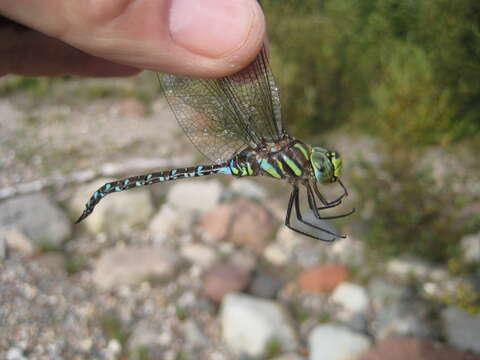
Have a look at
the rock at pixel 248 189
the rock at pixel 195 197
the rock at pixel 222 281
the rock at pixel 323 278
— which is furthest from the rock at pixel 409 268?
the rock at pixel 195 197

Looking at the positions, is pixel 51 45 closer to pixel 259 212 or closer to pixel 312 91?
pixel 259 212

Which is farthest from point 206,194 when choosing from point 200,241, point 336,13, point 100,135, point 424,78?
point 336,13

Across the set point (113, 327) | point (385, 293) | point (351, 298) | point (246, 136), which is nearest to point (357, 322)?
point (351, 298)

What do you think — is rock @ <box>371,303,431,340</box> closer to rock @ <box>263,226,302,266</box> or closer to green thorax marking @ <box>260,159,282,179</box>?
rock @ <box>263,226,302,266</box>

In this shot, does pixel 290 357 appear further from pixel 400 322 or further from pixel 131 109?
pixel 131 109

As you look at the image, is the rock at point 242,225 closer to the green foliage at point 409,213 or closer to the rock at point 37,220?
the green foliage at point 409,213

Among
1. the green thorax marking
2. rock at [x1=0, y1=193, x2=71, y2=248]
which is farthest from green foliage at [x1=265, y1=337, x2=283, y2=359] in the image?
rock at [x1=0, y1=193, x2=71, y2=248]
